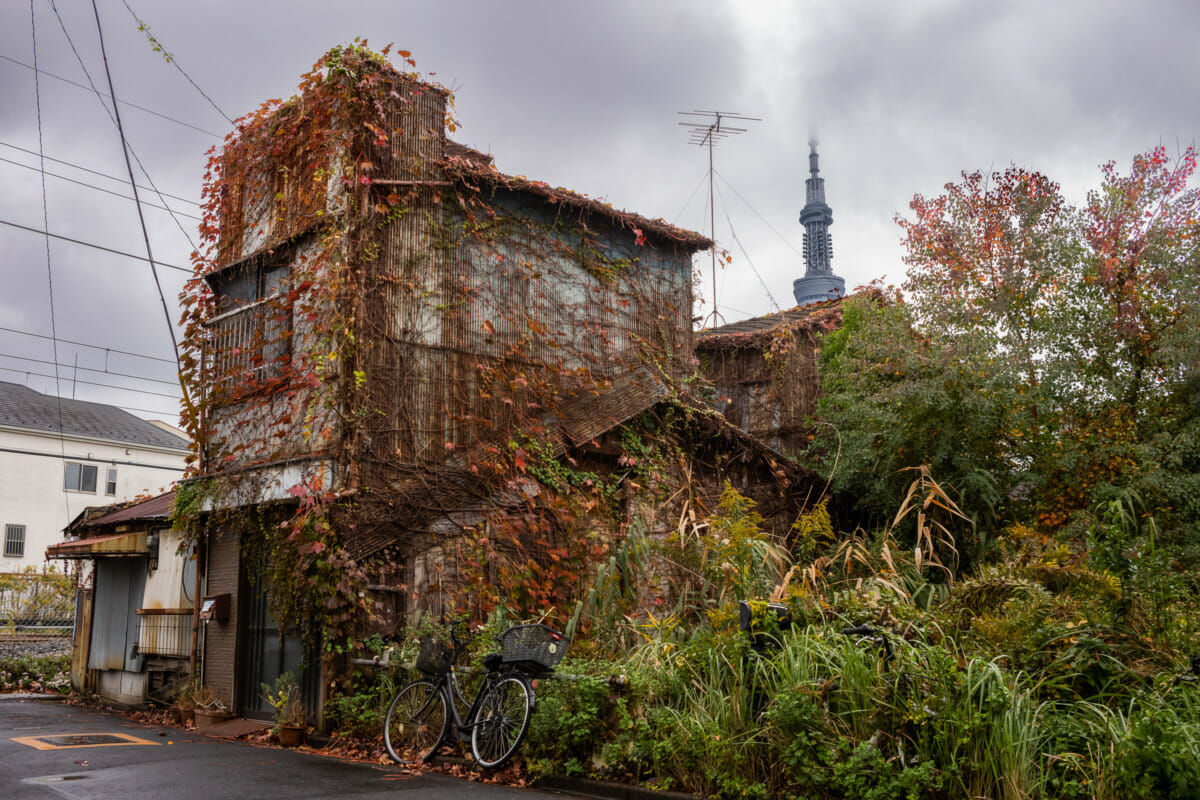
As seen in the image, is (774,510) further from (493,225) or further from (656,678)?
(656,678)

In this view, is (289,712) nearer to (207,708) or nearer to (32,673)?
(207,708)

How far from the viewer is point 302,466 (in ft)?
39.7

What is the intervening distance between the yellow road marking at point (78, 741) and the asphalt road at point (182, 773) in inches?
0.4

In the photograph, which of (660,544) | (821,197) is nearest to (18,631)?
(660,544)

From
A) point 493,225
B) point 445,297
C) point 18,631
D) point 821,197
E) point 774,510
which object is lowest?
point 18,631

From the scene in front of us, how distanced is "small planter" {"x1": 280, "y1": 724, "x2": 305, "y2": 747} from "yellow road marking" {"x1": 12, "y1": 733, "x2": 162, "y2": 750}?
1382mm

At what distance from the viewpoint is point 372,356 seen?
12.1 meters

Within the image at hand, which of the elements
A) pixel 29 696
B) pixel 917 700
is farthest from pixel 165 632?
pixel 917 700

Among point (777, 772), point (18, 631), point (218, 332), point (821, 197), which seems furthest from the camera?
point (821, 197)

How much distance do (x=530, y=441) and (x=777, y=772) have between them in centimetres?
669

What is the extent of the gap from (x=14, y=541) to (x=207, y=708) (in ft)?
89.5

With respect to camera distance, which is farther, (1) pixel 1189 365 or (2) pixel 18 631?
(2) pixel 18 631

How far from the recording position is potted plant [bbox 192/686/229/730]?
12797 millimetres

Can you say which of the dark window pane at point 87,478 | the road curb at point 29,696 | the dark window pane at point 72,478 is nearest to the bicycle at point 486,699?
the road curb at point 29,696
